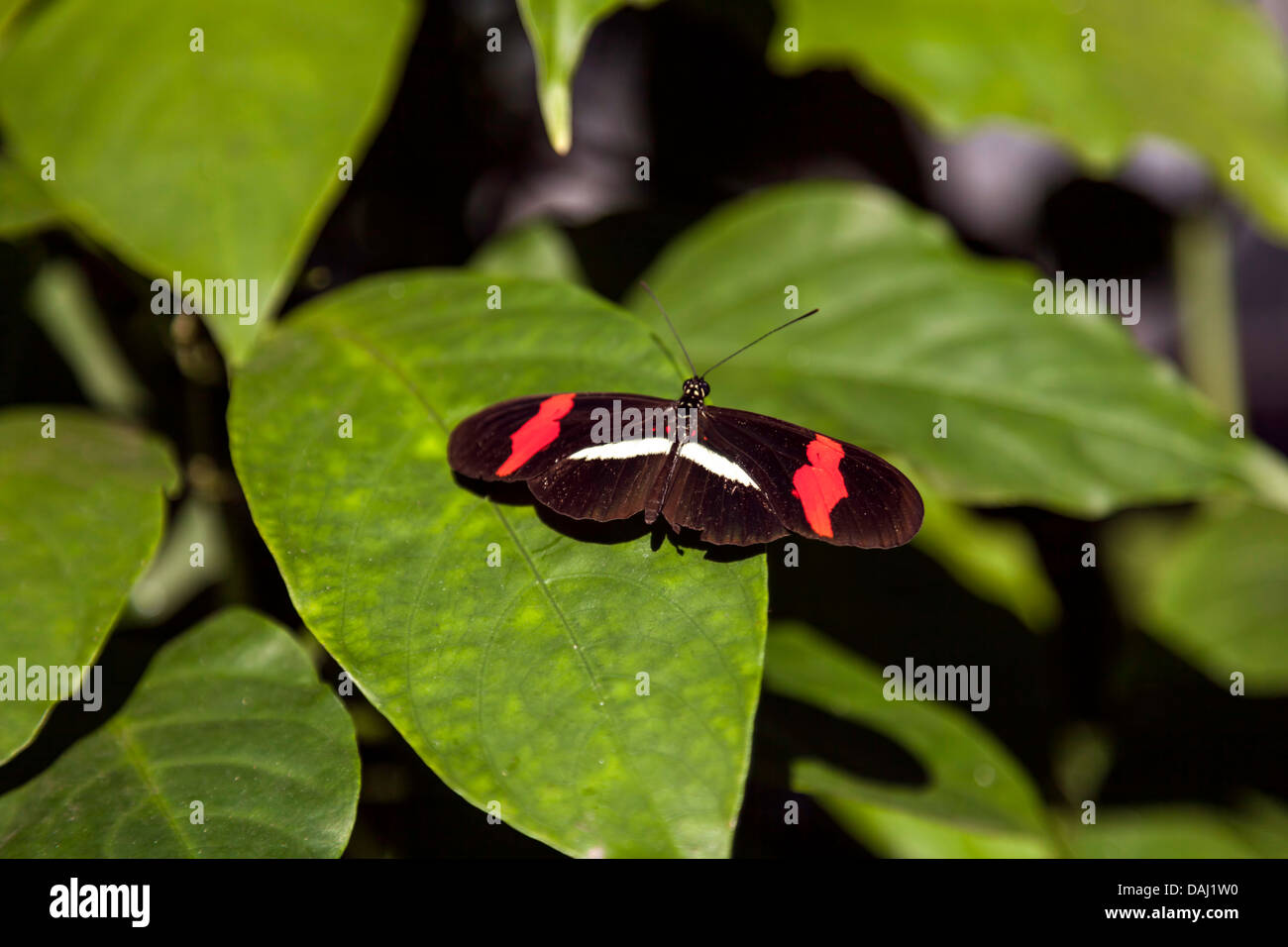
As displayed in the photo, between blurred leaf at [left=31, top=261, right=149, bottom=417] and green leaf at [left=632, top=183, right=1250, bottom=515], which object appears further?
blurred leaf at [left=31, top=261, right=149, bottom=417]

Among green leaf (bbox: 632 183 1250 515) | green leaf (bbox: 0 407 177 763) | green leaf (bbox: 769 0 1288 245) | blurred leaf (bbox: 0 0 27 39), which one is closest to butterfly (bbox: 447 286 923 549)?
green leaf (bbox: 632 183 1250 515)

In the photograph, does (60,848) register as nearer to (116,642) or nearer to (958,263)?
(116,642)

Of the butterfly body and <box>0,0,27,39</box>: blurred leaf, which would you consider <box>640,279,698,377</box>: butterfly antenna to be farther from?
<box>0,0,27,39</box>: blurred leaf

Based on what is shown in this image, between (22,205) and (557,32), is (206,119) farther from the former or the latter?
(557,32)

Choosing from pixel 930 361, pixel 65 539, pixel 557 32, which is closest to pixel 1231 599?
pixel 930 361

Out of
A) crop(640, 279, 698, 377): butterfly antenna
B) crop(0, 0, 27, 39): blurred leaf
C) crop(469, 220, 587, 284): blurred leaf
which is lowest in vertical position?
crop(640, 279, 698, 377): butterfly antenna
